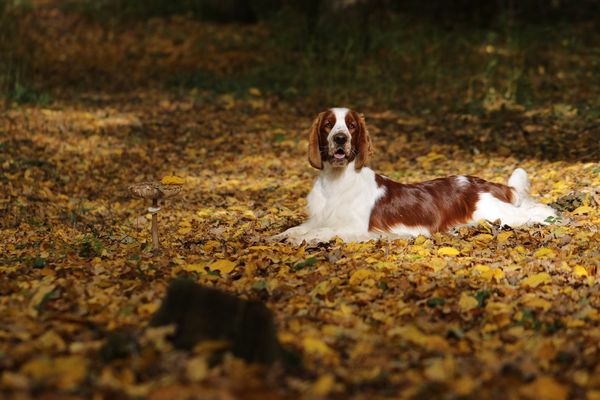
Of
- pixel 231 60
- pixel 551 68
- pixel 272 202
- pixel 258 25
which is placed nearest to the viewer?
pixel 272 202

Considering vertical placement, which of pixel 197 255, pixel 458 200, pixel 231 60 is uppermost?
pixel 231 60

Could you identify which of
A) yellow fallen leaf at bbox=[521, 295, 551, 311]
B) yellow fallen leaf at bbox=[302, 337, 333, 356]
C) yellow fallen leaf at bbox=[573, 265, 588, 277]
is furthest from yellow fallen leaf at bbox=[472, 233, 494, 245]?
yellow fallen leaf at bbox=[302, 337, 333, 356]

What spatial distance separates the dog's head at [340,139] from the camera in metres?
6.74

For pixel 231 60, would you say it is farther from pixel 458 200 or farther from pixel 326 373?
pixel 326 373

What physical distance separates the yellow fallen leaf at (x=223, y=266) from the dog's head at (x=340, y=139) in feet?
5.03

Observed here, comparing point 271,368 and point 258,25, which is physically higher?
point 258,25

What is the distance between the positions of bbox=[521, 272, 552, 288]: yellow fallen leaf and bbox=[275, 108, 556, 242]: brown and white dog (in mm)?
1754

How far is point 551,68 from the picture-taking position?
15.9 metres

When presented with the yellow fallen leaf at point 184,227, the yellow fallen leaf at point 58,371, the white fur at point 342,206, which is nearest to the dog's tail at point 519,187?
the white fur at point 342,206

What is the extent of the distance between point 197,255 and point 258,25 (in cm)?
1440

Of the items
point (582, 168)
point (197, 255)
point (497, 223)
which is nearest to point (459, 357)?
point (197, 255)

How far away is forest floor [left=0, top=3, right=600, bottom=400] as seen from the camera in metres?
3.57

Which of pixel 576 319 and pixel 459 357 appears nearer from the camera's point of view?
pixel 459 357

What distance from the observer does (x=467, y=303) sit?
4.93 meters
